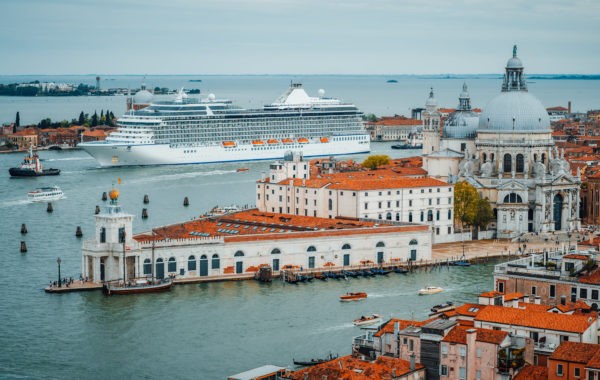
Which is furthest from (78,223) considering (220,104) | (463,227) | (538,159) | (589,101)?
(589,101)

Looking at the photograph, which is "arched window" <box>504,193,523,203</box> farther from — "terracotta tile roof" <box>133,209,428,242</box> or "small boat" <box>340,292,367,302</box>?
"small boat" <box>340,292,367,302</box>

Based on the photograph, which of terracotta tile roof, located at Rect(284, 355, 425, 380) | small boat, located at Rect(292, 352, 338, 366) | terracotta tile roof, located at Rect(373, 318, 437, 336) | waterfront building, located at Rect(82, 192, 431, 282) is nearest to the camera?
terracotta tile roof, located at Rect(284, 355, 425, 380)

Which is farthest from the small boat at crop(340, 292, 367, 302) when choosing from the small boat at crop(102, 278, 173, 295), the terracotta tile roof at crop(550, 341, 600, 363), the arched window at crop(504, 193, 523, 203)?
the arched window at crop(504, 193, 523, 203)

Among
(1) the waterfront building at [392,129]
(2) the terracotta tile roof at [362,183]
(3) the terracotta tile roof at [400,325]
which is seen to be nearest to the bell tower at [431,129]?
(2) the terracotta tile roof at [362,183]

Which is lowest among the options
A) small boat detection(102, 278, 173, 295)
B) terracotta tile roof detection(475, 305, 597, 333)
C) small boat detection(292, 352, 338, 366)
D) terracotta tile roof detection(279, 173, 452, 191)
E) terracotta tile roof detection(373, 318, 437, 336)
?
small boat detection(292, 352, 338, 366)

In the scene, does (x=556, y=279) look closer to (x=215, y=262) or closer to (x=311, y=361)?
(x=311, y=361)

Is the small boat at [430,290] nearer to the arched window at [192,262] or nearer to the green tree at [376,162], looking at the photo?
the arched window at [192,262]
